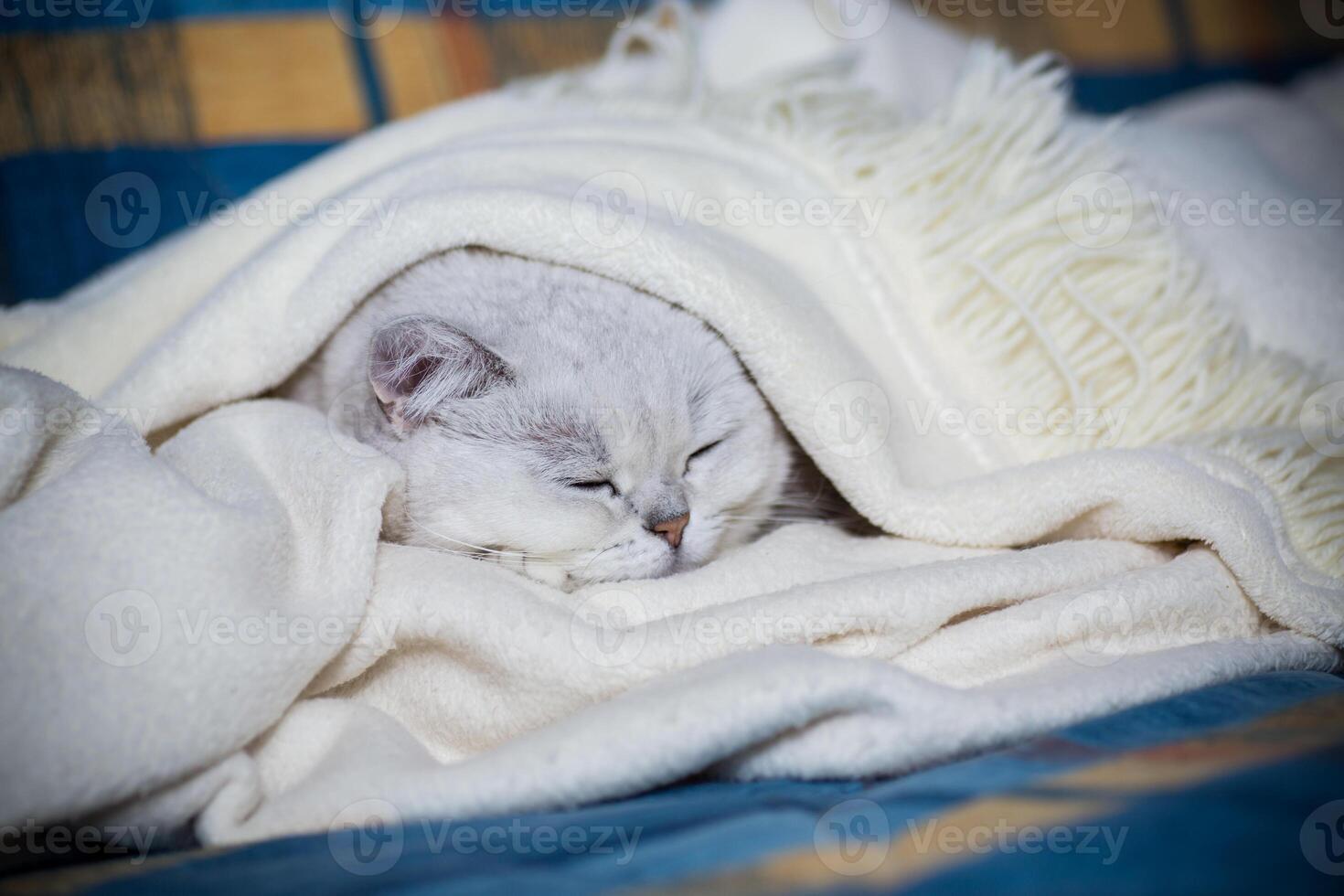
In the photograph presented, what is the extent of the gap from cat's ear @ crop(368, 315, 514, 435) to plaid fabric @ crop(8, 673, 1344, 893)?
49 cm

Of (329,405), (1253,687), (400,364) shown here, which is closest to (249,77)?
(329,405)

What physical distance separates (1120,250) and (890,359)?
1.08 ft

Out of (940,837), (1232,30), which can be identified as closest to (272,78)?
(940,837)

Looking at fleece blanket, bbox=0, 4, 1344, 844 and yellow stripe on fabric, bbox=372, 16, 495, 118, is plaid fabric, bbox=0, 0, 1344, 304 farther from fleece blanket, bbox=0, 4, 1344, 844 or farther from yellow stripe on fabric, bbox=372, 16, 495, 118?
fleece blanket, bbox=0, 4, 1344, 844

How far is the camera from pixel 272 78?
1.64 meters

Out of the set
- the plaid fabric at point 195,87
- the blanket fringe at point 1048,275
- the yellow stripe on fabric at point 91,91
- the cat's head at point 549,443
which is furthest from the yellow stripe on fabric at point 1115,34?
the yellow stripe on fabric at point 91,91

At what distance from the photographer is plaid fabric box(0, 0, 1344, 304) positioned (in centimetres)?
147

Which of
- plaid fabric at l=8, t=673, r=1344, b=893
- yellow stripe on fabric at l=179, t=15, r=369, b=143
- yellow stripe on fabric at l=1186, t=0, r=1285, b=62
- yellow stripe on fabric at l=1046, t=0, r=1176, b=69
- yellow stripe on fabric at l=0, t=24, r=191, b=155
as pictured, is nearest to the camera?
plaid fabric at l=8, t=673, r=1344, b=893

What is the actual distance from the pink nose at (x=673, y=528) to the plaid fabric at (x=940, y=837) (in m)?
0.36

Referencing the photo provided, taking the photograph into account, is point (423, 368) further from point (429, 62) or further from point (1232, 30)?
point (1232, 30)

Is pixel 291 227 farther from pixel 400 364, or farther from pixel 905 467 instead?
pixel 905 467

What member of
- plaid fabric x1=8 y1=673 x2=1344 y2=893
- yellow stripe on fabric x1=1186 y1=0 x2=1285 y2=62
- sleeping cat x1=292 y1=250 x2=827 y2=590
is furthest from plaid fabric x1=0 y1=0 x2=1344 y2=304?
yellow stripe on fabric x1=1186 y1=0 x2=1285 y2=62

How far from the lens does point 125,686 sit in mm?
715

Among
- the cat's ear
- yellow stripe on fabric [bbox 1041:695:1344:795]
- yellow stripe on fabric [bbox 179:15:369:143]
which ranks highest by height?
yellow stripe on fabric [bbox 179:15:369:143]
